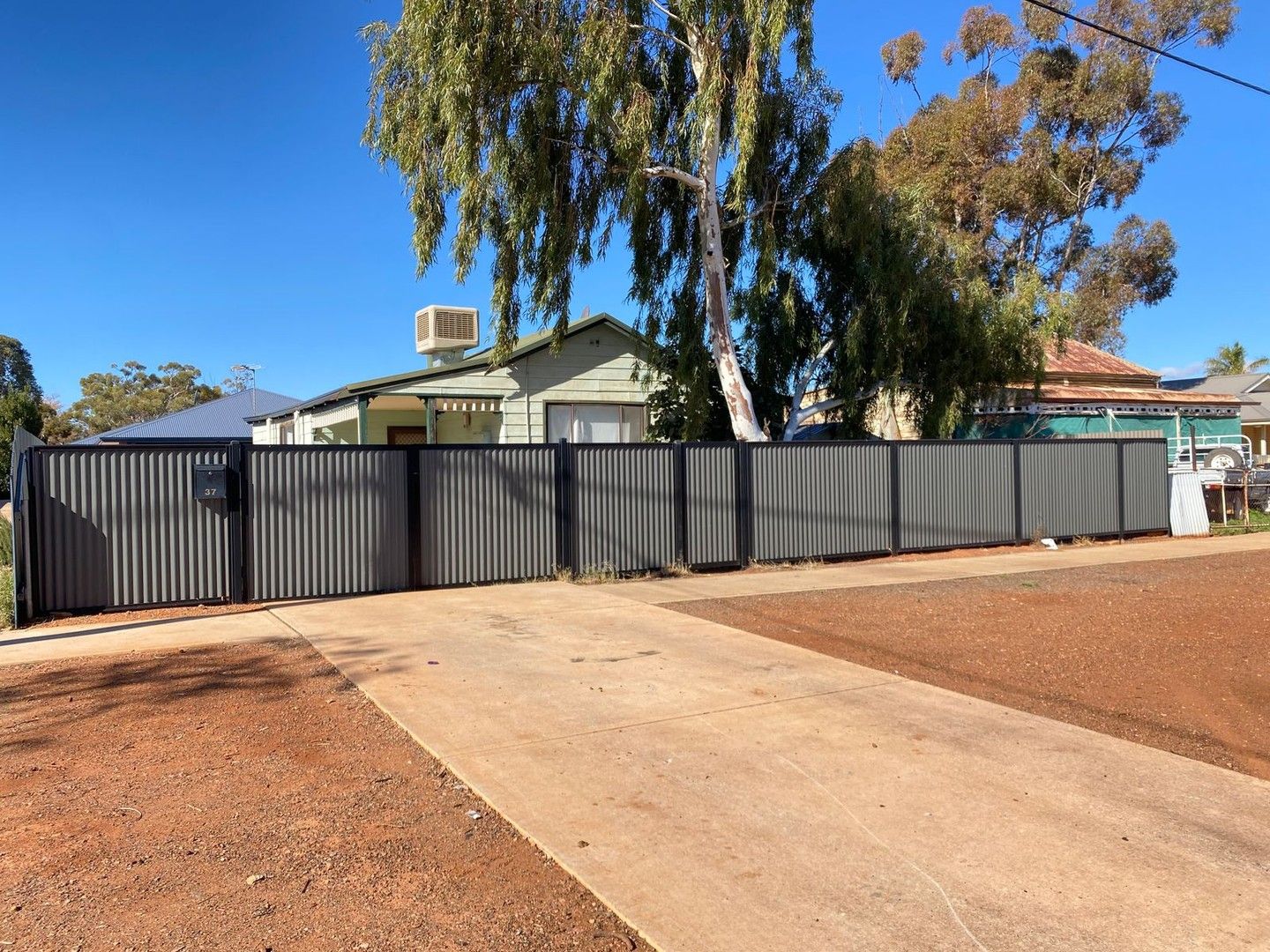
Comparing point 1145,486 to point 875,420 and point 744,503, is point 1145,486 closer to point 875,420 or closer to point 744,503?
point 875,420

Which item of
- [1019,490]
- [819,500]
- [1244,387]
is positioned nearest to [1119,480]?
[1019,490]

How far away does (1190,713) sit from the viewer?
6.26 meters

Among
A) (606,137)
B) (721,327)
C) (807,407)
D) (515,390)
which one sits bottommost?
(807,407)

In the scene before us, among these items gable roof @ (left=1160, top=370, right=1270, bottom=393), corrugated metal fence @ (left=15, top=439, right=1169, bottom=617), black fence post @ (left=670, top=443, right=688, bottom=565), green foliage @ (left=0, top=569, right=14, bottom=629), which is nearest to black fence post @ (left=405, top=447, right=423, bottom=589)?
corrugated metal fence @ (left=15, top=439, right=1169, bottom=617)

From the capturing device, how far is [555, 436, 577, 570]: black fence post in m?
12.4

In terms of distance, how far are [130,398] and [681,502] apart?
72.8 meters

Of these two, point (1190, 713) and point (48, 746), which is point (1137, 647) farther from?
point (48, 746)

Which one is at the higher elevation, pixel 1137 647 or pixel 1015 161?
pixel 1015 161

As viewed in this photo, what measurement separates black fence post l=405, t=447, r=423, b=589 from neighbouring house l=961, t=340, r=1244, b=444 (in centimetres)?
1425

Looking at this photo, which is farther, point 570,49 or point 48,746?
point 570,49

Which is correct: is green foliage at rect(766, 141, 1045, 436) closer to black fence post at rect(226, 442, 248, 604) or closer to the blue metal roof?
black fence post at rect(226, 442, 248, 604)

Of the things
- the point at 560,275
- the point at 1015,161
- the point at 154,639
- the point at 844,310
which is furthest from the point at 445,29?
the point at 1015,161

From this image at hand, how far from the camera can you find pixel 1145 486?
18.2 metres

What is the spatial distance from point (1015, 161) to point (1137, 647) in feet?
104
